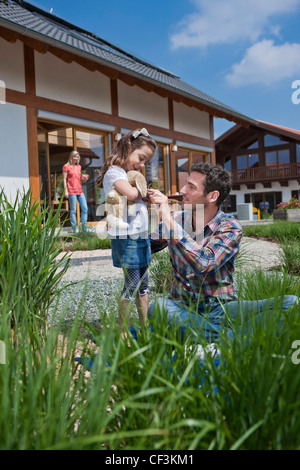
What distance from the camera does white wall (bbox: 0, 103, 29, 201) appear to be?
7316mm

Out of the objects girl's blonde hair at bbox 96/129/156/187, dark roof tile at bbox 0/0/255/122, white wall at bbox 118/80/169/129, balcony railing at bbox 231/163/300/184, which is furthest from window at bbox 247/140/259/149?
girl's blonde hair at bbox 96/129/156/187

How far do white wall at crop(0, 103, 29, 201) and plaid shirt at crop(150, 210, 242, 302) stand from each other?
591 centimetres

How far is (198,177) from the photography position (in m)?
1.88

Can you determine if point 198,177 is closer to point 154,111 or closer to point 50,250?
point 50,250

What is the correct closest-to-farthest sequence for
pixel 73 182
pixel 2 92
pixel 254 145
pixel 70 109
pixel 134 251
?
1. pixel 134 251
2. pixel 2 92
3. pixel 73 182
4. pixel 70 109
5. pixel 254 145

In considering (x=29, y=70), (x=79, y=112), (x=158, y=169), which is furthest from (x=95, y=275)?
(x=158, y=169)

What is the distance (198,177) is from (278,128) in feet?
84.7

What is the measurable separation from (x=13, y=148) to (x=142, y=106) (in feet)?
13.8

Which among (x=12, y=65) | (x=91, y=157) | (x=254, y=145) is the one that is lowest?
(x=91, y=157)

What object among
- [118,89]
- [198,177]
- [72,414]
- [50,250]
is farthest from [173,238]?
[118,89]

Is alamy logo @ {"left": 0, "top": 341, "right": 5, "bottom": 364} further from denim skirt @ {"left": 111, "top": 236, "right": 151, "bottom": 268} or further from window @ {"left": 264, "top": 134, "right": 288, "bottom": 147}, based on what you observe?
window @ {"left": 264, "top": 134, "right": 288, "bottom": 147}

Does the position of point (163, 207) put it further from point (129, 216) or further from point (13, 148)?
point (13, 148)

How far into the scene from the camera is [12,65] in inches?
297

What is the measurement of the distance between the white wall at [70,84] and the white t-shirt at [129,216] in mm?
6450
